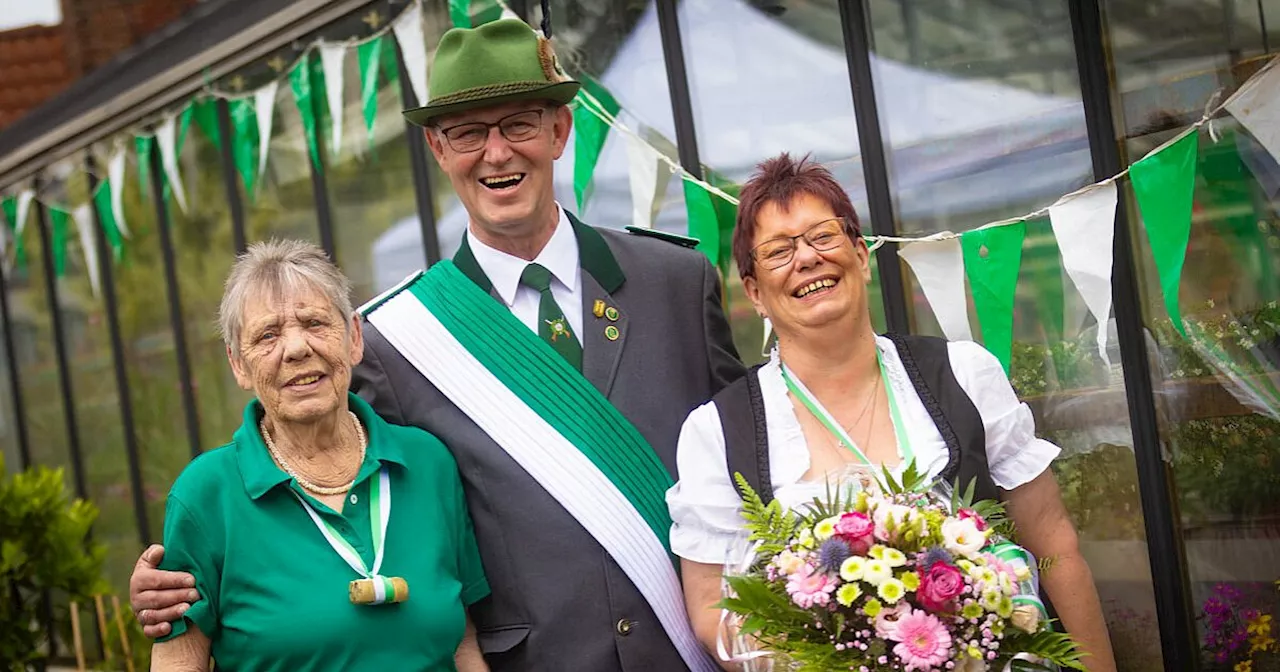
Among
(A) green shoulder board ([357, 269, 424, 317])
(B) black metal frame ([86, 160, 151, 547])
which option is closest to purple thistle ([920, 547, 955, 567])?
(A) green shoulder board ([357, 269, 424, 317])

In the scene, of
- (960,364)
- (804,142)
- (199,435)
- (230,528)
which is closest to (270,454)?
(230,528)

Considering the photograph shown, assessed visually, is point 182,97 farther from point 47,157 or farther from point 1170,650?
point 1170,650

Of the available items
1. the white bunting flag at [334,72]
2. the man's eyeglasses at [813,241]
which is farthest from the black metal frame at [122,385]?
the man's eyeglasses at [813,241]

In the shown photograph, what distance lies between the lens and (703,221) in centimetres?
380

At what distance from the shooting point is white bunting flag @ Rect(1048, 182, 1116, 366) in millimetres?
2924

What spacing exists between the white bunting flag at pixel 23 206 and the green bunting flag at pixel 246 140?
2.15 m

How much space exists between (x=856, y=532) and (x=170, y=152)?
5.18 metres

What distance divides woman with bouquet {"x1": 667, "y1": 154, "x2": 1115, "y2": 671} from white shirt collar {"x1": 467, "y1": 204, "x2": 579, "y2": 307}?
1.34 ft

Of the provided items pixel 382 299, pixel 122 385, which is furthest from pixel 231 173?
pixel 382 299

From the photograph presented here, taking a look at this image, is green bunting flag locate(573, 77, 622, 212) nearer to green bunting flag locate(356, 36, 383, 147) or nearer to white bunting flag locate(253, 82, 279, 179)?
green bunting flag locate(356, 36, 383, 147)

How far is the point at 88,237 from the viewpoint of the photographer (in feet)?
23.7

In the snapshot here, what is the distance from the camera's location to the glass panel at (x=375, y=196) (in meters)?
5.20

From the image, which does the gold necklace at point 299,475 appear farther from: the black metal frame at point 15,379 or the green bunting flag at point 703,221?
the black metal frame at point 15,379

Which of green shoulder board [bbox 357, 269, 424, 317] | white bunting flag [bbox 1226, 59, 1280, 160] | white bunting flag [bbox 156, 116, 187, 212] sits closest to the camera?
green shoulder board [bbox 357, 269, 424, 317]
